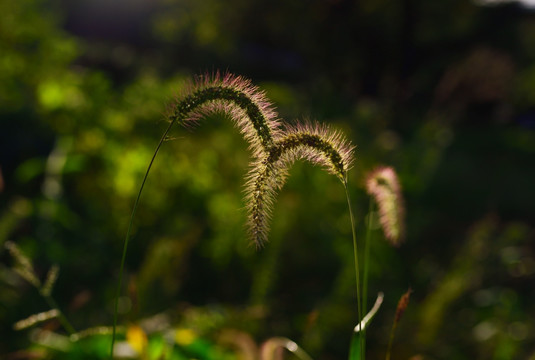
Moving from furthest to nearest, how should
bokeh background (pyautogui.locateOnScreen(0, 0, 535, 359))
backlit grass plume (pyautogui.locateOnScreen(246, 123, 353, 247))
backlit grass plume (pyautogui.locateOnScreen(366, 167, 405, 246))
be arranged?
bokeh background (pyautogui.locateOnScreen(0, 0, 535, 359)), backlit grass plume (pyautogui.locateOnScreen(366, 167, 405, 246)), backlit grass plume (pyautogui.locateOnScreen(246, 123, 353, 247))

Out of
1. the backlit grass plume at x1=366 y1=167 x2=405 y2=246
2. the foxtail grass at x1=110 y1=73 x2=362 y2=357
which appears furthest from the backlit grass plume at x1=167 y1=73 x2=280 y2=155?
the backlit grass plume at x1=366 y1=167 x2=405 y2=246

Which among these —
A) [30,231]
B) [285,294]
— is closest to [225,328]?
[285,294]

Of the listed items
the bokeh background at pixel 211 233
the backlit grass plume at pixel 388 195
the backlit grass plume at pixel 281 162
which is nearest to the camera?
the backlit grass plume at pixel 281 162

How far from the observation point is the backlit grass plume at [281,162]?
1149 mm

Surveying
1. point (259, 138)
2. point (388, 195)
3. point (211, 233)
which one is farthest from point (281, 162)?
point (211, 233)

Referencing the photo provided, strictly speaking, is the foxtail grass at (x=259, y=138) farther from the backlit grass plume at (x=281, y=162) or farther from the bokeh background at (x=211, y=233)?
the bokeh background at (x=211, y=233)

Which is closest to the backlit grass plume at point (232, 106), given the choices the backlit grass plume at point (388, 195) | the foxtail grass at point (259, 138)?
the foxtail grass at point (259, 138)

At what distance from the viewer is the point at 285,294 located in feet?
14.4

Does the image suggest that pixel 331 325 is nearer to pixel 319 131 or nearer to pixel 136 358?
pixel 136 358

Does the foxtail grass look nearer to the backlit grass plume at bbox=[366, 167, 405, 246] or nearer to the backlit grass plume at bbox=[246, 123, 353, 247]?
the backlit grass plume at bbox=[246, 123, 353, 247]

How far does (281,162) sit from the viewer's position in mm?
1184

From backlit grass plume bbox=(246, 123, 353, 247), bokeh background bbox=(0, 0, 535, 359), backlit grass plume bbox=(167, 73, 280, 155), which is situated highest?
bokeh background bbox=(0, 0, 535, 359)

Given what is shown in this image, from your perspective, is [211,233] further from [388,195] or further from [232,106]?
[232,106]

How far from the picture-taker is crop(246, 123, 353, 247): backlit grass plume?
1.15 metres
